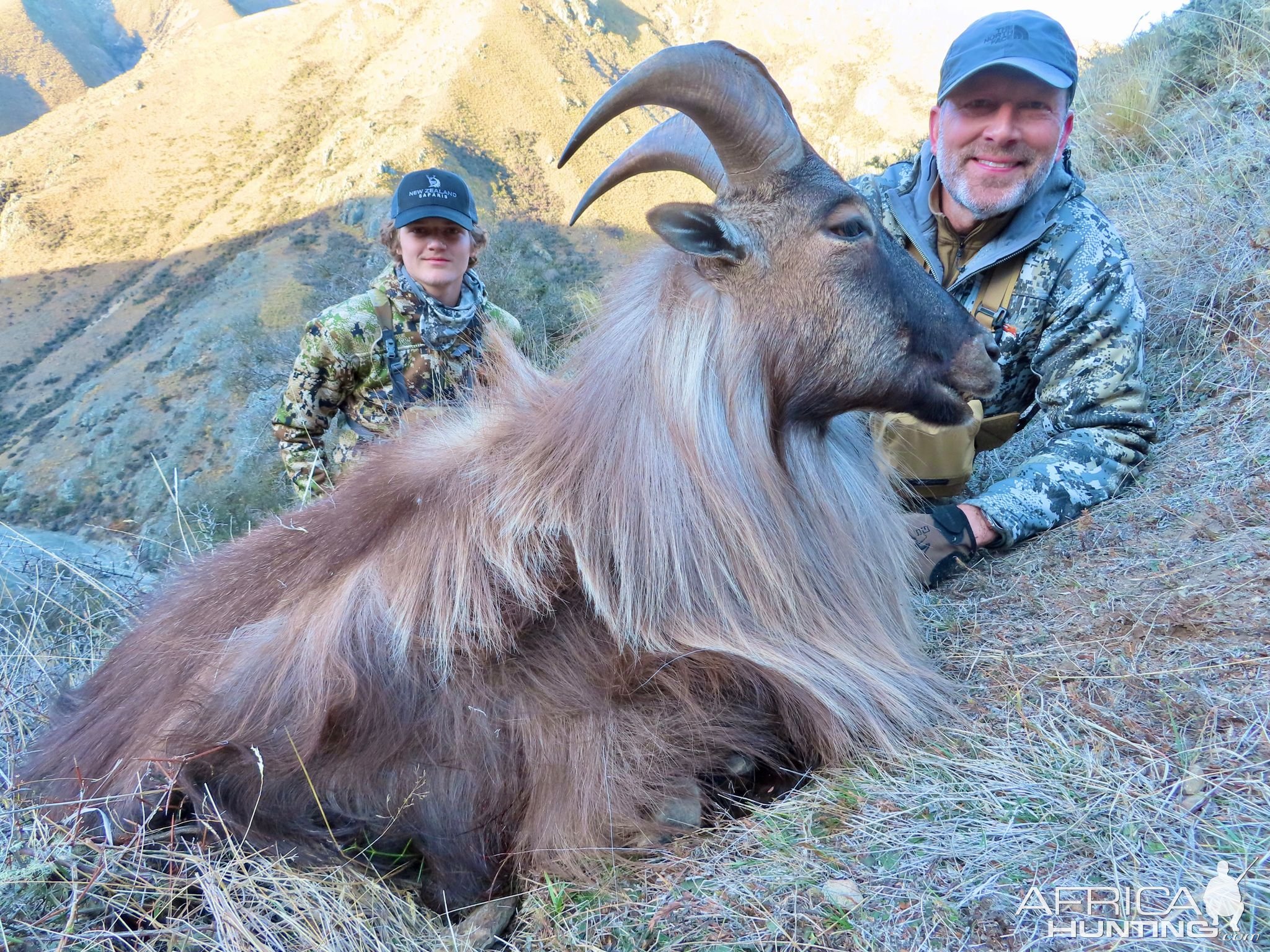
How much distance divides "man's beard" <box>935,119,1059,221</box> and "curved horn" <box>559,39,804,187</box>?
1854 mm

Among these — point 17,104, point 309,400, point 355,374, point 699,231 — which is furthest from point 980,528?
point 17,104

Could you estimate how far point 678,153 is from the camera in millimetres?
3188

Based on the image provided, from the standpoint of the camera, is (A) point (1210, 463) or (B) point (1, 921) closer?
(B) point (1, 921)

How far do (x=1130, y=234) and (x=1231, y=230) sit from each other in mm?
1081

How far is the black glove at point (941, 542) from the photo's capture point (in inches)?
154

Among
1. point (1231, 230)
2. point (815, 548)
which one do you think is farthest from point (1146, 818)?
point (1231, 230)

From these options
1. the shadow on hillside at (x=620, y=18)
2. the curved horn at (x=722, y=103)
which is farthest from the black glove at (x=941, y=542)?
the shadow on hillside at (x=620, y=18)

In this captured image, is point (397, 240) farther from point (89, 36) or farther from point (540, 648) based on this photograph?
point (89, 36)

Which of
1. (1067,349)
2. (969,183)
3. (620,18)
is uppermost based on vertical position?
(620,18)

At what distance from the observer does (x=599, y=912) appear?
98.7 inches

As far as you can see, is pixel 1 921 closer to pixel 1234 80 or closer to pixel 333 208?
pixel 1234 80

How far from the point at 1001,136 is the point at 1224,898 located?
3.88m

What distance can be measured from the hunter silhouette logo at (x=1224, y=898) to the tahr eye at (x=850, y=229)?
232cm

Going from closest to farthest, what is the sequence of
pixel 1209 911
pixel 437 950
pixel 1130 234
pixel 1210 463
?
1. pixel 1209 911
2. pixel 437 950
3. pixel 1210 463
4. pixel 1130 234
